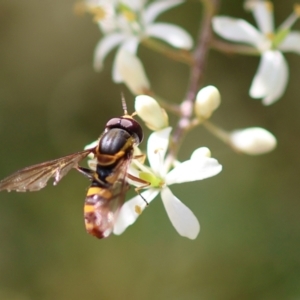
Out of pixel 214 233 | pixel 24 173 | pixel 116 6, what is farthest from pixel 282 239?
pixel 24 173

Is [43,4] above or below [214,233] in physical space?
above

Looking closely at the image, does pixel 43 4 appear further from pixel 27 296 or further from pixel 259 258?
pixel 259 258

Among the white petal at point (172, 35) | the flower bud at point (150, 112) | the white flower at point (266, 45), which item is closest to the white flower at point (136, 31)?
the white petal at point (172, 35)

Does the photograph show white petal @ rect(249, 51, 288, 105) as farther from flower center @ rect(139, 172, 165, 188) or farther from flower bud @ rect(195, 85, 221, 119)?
flower center @ rect(139, 172, 165, 188)

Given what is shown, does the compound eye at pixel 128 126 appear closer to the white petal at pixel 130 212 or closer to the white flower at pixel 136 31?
the white petal at pixel 130 212

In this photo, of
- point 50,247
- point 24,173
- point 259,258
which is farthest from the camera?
point 50,247

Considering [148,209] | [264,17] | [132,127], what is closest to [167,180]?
[132,127]

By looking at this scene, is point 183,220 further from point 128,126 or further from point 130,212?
point 128,126

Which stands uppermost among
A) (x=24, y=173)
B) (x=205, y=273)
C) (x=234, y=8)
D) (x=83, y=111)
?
(x=234, y=8)
